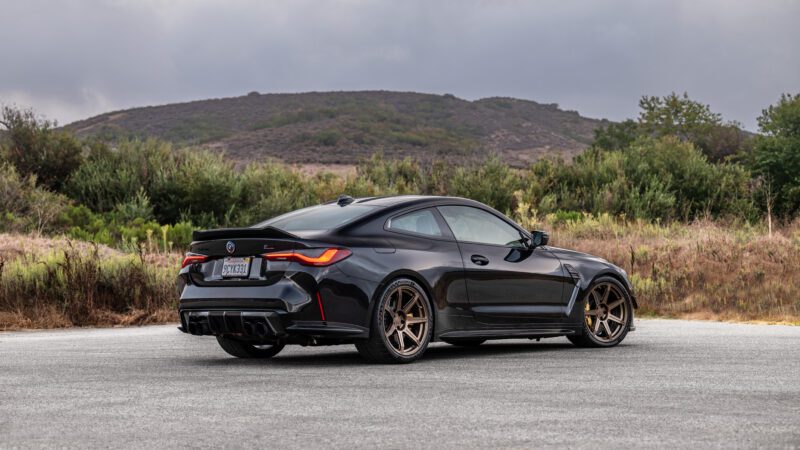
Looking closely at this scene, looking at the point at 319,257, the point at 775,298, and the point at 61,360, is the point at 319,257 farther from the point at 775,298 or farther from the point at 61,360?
the point at 775,298

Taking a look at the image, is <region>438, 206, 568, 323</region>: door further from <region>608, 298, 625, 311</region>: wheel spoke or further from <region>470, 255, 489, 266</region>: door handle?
<region>608, 298, 625, 311</region>: wheel spoke

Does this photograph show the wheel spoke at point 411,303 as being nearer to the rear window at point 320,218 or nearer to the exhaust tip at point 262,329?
the rear window at point 320,218

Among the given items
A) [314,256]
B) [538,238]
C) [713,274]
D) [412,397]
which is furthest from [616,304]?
[713,274]

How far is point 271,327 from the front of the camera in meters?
10.1

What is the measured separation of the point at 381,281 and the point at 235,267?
4.41 ft

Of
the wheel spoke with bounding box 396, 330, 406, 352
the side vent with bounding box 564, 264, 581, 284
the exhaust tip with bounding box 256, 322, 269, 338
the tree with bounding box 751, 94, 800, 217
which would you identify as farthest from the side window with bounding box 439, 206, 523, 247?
the tree with bounding box 751, 94, 800, 217

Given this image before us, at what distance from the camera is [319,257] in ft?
33.3

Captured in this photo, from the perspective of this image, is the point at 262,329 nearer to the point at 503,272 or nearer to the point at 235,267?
the point at 235,267

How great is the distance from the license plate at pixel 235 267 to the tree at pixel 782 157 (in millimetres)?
34725

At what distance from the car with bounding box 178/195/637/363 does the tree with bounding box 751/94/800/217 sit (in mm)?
32290

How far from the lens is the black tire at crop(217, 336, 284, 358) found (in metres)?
11.7

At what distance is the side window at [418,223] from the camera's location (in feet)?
35.9

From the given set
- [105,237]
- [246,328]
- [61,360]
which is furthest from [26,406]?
[105,237]

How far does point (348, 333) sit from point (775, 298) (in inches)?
444
